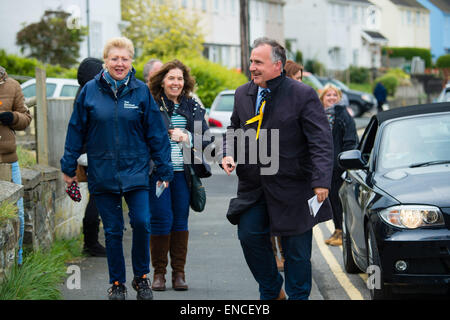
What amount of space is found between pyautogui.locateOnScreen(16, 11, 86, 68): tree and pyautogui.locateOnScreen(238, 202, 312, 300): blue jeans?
1023 inches

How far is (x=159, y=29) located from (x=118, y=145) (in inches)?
1463

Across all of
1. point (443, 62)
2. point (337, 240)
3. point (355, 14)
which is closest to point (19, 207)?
point (337, 240)

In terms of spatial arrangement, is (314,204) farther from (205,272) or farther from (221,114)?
(221,114)

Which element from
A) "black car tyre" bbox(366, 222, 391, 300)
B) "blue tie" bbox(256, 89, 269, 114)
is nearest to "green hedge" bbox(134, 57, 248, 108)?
"black car tyre" bbox(366, 222, 391, 300)

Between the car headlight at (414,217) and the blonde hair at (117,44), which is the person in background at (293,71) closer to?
A: the blonde hair at (117,44)

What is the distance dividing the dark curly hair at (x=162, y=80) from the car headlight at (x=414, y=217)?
2168mm

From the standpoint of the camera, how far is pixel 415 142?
24.2ft

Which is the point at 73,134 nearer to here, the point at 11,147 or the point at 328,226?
the point at 11,147

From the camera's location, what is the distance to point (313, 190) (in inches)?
231

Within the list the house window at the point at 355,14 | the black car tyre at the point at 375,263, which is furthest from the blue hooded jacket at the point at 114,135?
the house window at the point at 355,14

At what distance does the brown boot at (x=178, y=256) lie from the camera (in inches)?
282

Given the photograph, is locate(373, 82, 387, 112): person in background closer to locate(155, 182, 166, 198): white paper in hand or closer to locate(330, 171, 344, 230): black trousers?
locate(330, 171, 344, 230): black trousers
